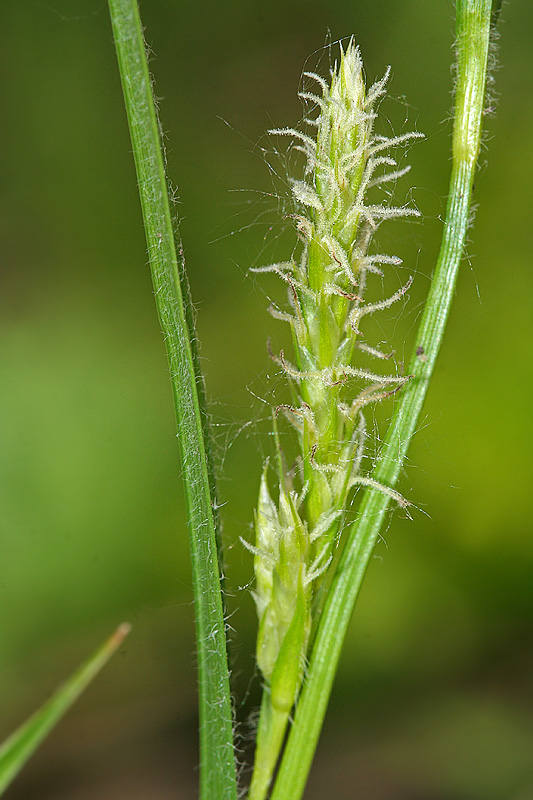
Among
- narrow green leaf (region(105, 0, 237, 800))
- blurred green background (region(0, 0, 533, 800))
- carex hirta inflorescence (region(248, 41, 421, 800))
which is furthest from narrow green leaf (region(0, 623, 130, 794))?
blurred green background (region(0, 0, 533, 800))

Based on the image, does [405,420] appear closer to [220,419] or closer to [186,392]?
[186,392]

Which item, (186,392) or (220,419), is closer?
(186,392)

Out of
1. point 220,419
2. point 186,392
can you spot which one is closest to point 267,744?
point 186,392

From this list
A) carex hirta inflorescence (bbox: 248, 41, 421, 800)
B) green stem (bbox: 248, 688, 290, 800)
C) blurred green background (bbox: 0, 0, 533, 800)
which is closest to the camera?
carex hirta inflorescence (bbox: 248, 41, 421, 800)

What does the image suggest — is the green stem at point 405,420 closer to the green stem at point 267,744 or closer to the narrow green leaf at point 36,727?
the green stem at point 267,744

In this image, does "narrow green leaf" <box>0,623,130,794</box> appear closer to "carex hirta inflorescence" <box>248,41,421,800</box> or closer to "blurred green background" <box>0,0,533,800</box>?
"carex hirta inflorescence" <box>248,41,421,800</box>

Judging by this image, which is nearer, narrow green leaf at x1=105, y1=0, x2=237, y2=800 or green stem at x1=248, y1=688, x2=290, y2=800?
narrow green leaf at x1=105, y1=0, x2=237, y2=800

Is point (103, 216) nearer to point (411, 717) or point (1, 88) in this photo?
point (1, 88)
